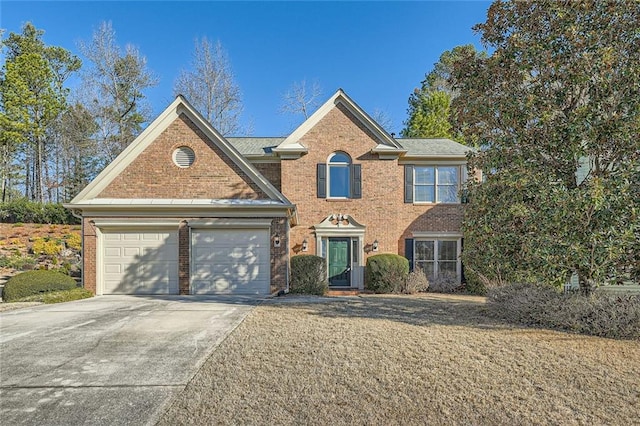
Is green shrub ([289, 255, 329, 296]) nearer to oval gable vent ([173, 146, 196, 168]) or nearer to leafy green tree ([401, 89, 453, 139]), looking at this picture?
oval gable vent ([173, 146, 196, 168])

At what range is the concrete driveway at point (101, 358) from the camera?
390 cm

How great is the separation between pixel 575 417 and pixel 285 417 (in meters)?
3.03

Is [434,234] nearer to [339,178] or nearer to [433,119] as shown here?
[339,178]

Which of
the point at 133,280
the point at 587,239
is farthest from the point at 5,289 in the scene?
the point at 587,239

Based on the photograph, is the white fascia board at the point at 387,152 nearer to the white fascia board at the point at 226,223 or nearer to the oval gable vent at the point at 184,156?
the white fascia board at the point at 226,223

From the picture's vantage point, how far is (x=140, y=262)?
467 inches

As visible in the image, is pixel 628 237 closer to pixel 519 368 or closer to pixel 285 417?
pixel 519 368

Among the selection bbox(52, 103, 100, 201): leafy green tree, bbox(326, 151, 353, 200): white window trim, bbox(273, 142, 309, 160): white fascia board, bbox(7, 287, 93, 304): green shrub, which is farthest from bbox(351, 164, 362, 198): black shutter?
bbox(52, 103, 100, 201): leafy green tree

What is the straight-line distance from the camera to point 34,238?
1925 centimetres

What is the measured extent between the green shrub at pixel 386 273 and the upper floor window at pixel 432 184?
9.87 ft

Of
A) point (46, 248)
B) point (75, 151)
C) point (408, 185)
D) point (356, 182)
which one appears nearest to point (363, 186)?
point (356, 182)

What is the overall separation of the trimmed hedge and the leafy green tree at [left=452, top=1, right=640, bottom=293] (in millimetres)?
23402

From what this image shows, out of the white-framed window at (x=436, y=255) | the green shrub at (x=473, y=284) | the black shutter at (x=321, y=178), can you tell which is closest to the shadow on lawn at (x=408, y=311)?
the green shrub at (x=473, y=284)

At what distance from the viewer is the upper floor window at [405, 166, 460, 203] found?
15641mm
